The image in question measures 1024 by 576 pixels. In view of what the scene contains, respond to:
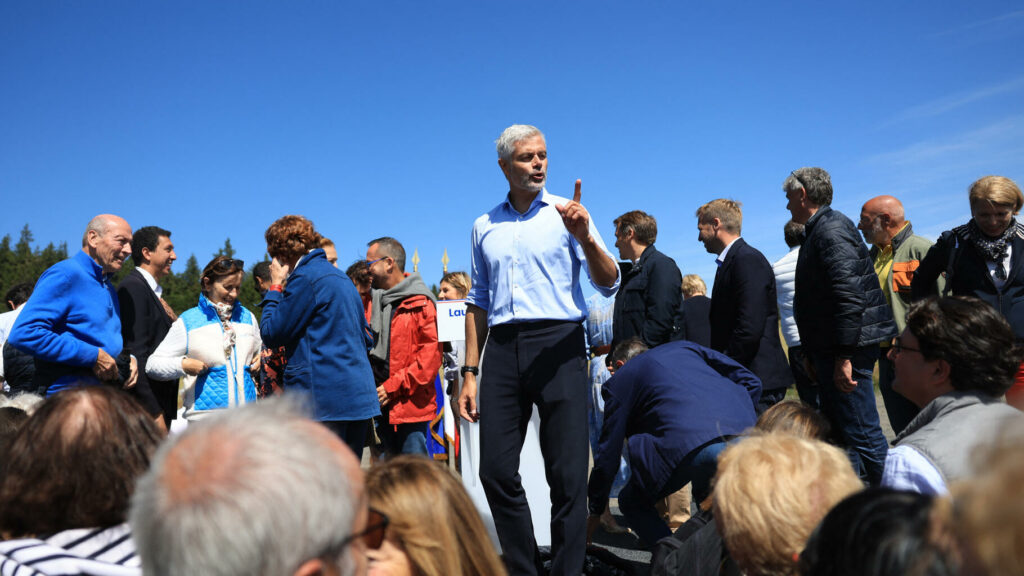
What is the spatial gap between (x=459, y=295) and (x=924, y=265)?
3897mm

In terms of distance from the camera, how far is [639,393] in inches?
144

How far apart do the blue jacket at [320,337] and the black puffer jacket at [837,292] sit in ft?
8.49

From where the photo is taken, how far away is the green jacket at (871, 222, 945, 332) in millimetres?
5512

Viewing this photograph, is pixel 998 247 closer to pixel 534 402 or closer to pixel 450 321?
pixel 534 402

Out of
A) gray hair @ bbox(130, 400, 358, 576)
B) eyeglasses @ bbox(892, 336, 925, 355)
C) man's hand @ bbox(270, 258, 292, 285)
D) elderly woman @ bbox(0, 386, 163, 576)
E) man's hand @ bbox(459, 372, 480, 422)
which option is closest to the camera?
gray hair @ bbox(130, 400, 358, 576)

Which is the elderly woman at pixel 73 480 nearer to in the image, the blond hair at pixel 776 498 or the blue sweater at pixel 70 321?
the blond hair at pixel 776 498

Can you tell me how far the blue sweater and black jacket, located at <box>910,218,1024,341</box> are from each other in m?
4.86

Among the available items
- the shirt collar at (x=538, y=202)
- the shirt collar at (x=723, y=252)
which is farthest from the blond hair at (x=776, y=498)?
the shirt collar at (x=723, y=252)

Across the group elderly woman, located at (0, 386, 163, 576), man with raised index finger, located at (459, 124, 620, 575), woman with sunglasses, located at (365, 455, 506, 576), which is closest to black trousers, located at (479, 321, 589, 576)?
man with raised index finger, located at (459, 124, 620, 575)

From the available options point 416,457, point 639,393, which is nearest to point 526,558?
point 639,393

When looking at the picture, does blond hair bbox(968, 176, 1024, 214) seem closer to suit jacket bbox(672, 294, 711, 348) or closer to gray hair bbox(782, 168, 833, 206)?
gray hair bbox(782, 168, 833, 206)

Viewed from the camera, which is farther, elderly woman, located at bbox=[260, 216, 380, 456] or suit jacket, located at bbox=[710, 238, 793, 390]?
suit jacket, located at bbox=[710, 238, 793, 390]

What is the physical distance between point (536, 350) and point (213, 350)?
2445mm

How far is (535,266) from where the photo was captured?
359 centimetres
